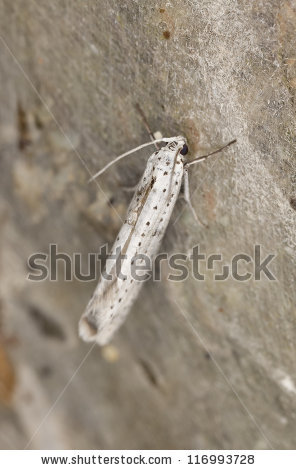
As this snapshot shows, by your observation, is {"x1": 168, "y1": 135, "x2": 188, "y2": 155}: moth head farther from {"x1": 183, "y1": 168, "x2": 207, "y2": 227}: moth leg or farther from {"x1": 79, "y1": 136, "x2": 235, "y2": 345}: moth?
{"x1": 183, "y1": 168, "x2": 207, "y2": 227}: moth leg

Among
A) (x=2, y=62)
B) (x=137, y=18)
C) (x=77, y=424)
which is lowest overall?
(x=77, y=424)

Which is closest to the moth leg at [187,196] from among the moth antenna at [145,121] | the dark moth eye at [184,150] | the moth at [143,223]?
the moth at [143,223]

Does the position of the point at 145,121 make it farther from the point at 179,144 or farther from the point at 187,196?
the point at 187,196

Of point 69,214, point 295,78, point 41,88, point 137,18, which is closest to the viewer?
point 295,78

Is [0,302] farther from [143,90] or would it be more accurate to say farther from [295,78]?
[295,78]

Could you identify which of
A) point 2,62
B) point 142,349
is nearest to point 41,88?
point 2,62

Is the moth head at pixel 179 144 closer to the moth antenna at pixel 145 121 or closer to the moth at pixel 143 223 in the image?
the moth at pixel 143 223

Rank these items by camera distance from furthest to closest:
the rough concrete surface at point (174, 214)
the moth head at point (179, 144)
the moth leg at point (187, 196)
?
the moth leg at point (187, 196) → the moth head at point (179, 144) → the rough concrete surface at point (174, 214)

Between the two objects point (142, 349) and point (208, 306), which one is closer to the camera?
point (208, 306)
